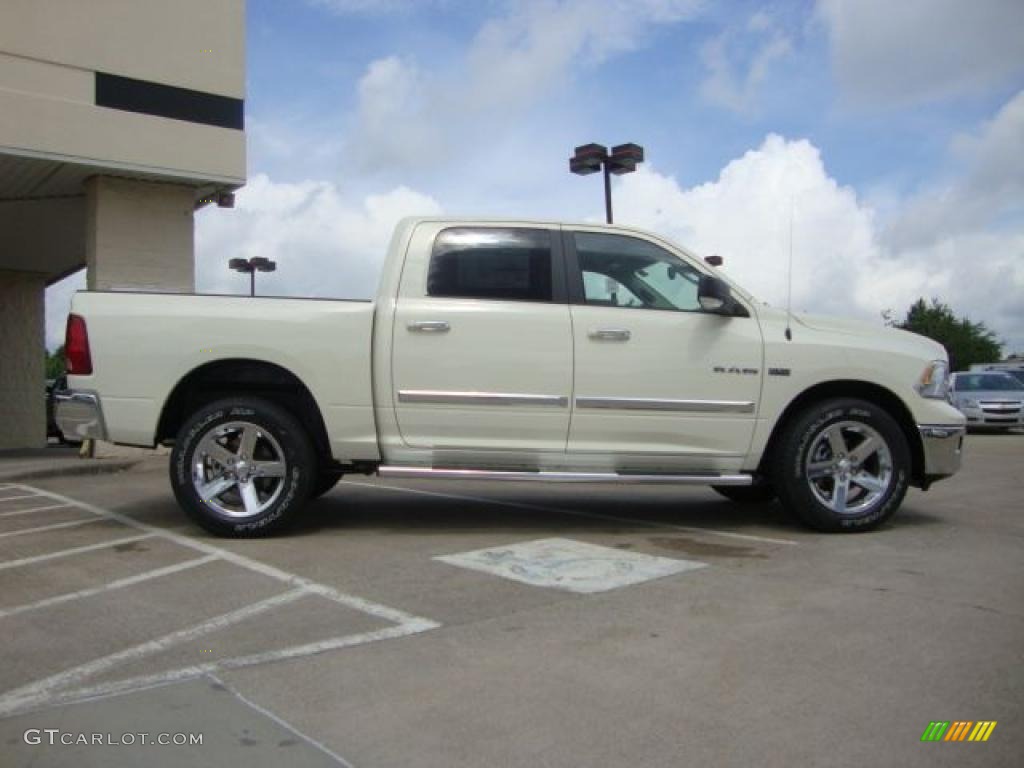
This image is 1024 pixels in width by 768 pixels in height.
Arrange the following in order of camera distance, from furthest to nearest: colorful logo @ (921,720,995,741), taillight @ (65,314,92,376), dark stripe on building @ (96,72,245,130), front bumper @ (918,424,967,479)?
dark stripe on building @ (96,72,245,130) < front bumper @ (918,424,967,479) < taillight @ (65,314,92,376) < colorful logo @ (921,720,995,741)

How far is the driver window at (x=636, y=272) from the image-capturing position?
5.95 metres

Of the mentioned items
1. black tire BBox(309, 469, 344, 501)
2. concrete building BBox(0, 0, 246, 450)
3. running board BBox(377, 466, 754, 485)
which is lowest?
black tire BBox(309, 469, 344, 501)

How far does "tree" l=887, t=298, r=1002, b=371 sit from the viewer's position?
6988 centimetres

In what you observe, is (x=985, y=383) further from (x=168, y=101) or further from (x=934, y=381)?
(x=168, y=101)

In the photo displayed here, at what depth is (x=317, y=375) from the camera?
18.9 feet

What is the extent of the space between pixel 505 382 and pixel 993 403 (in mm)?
17752

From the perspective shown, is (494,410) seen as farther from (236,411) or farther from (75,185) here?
(75,185)

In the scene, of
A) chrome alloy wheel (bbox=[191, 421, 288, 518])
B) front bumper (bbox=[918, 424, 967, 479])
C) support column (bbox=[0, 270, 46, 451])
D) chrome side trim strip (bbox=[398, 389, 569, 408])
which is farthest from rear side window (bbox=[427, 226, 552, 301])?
support column (bbox=[0, 270, 46, 451])

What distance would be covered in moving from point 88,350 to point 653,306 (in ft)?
12.0

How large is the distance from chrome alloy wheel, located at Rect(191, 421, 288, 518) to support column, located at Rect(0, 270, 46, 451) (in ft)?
50.8

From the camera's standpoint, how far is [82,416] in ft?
19.0

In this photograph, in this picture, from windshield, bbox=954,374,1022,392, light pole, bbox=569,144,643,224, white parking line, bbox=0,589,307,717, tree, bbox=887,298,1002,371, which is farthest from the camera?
tree, bbox=887,298,1002,371

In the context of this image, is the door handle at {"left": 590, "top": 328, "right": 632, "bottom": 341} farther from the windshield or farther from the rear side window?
the windshield
